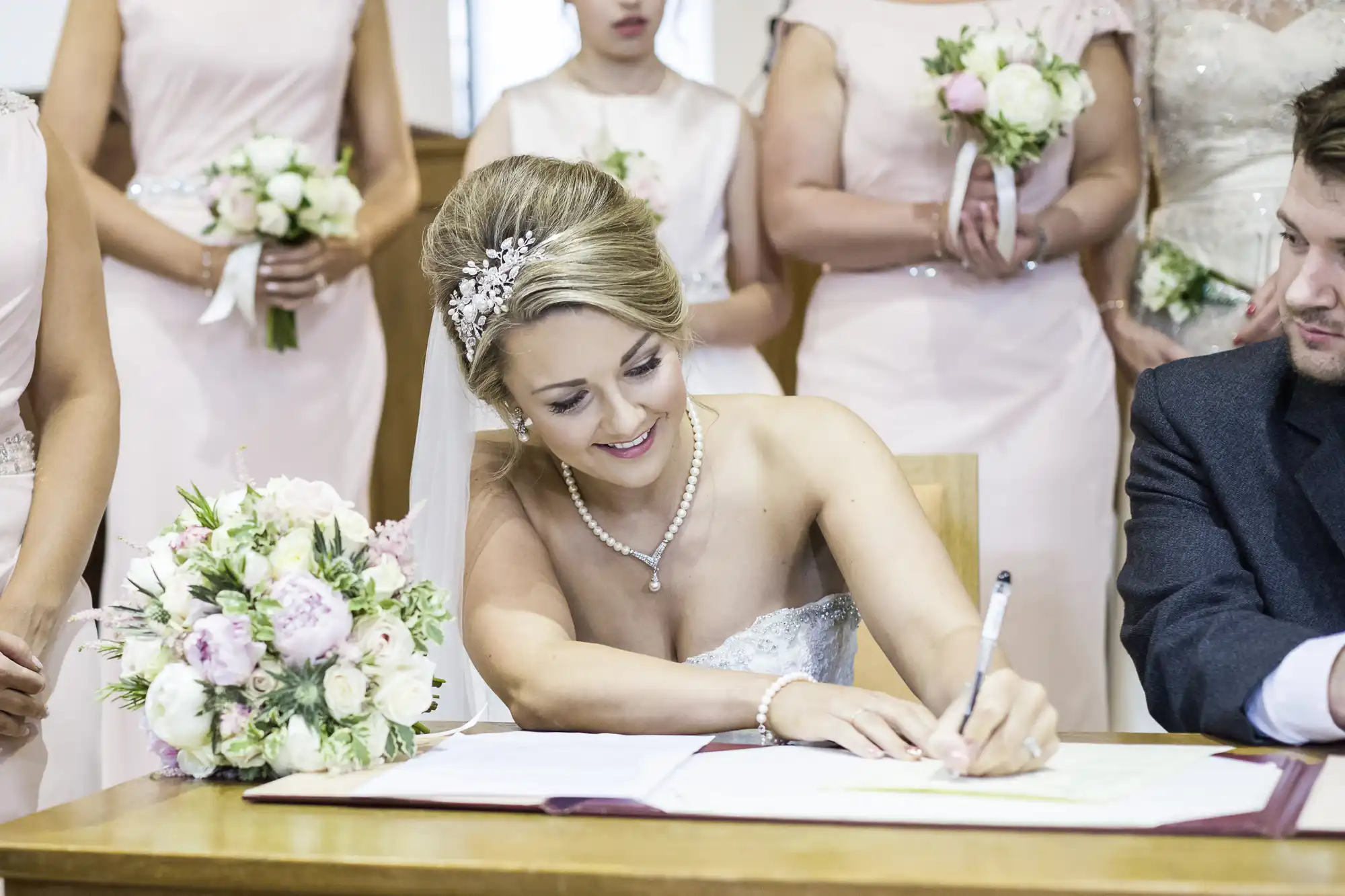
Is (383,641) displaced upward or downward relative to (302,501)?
downward

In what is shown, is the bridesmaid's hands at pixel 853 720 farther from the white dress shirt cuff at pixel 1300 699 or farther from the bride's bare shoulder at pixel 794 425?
the bride's bare shoulder at pixel 794 425

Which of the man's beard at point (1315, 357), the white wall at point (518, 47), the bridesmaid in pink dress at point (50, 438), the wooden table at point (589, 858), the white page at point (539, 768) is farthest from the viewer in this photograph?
the white wall at point (518, 47)

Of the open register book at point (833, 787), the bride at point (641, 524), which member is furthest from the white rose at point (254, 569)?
the bride at point (641, 524)

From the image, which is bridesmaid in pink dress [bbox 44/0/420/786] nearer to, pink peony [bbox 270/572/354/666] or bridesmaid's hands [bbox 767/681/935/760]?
pink peony [bbox 270/572/354/666]

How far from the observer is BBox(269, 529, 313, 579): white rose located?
5.70 feet

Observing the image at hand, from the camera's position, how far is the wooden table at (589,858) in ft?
4.08

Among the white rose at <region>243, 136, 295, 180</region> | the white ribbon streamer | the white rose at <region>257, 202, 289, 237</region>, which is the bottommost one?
the white ribbon streamer

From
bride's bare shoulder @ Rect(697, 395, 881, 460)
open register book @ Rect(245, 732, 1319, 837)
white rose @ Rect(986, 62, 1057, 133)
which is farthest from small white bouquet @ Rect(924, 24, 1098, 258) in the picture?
open register book @ Rect(245, 732, 1319, 837)

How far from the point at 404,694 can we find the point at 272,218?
6.81 ft

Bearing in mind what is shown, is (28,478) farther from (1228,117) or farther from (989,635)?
(1228,117)

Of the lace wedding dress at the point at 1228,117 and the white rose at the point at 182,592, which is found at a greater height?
the lace wedding dress at the point at 1228,117

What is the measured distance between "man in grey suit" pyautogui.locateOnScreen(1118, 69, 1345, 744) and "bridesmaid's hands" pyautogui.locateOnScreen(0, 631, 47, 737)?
1506 millimetres

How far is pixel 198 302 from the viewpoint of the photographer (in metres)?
3.73

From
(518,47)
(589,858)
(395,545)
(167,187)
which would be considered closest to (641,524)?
(395,545)
